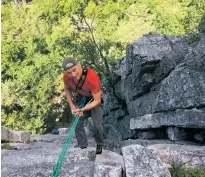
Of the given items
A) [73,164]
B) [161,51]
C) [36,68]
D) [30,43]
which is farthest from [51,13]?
[73,164]

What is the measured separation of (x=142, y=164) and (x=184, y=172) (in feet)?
2.75

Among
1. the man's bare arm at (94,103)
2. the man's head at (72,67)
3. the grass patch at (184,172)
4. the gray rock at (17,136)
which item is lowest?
the grass patch at (184,172)

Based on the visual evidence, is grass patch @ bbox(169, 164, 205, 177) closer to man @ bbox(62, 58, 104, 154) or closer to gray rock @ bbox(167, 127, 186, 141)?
man @ bbox(62, 58, 104, 154)

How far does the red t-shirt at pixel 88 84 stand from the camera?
20.3 ft

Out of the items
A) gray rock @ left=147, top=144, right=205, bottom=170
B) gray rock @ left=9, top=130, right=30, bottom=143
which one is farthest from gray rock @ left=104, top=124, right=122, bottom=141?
gray rock @ left=147, top=144, right=205, bottom=170

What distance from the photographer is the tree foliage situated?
33375 millimetres

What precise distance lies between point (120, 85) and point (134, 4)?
30.2 metres

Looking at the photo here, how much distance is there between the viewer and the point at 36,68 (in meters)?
39.1

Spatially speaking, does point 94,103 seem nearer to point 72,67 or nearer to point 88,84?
point 88,84

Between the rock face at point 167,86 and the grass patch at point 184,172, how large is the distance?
10.7ft

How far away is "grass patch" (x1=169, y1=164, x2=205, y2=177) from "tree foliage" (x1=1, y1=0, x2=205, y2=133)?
2005cm

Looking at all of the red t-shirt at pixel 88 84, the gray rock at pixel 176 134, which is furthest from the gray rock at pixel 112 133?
the red t-shirt at pixel 88 84

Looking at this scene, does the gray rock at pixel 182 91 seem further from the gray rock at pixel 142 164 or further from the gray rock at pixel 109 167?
the gray rock at pixel 109 167

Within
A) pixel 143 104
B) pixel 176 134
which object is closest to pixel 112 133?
pixel 143 104
